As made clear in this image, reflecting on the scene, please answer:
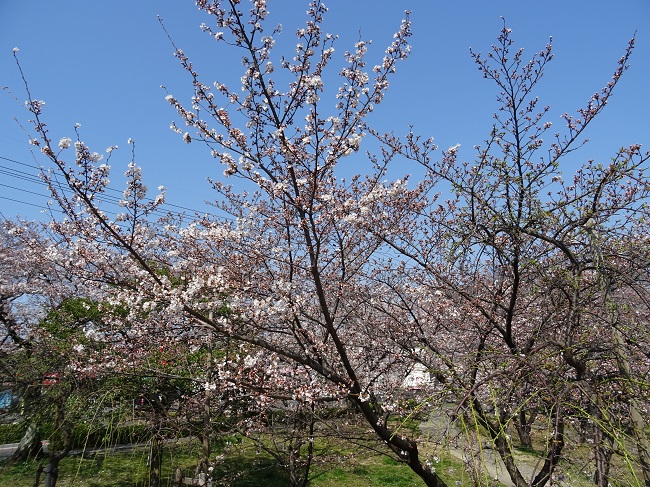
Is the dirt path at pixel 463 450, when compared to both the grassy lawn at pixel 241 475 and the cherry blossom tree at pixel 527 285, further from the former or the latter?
the grassy lawn at pixel 241 475

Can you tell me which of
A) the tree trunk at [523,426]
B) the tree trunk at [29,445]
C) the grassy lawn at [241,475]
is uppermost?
the tree trunk at [523,426]

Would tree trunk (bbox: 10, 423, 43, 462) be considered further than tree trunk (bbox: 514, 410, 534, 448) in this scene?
Yes

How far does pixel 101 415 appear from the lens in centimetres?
395

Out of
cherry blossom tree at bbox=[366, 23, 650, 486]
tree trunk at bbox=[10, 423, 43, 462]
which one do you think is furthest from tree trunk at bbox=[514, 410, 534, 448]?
tree trunk at bbox=[10, 423, 43, 462]

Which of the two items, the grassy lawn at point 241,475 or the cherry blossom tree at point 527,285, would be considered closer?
the cherry blossom tree at point 527,285

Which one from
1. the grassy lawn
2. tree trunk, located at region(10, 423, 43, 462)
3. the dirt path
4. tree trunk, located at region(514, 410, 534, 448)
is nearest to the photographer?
the dirt path

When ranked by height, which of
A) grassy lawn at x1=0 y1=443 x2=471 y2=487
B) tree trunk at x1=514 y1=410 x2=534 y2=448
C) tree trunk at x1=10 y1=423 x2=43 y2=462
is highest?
tree trunk at x1=514 y1=410 x2=534 y2=448

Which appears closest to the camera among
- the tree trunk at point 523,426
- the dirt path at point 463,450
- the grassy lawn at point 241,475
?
the dirt path at point 463,450

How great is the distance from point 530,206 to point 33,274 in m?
13.9

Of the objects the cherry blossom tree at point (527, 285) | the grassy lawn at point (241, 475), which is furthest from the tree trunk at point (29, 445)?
the cherry blossom tree at point (527, 285)

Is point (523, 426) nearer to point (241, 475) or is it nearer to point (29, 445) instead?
point (241, 475)

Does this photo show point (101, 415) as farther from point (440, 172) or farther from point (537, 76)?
point (537, 76)

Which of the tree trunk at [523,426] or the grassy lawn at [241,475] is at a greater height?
the tree trunk at [523,426]

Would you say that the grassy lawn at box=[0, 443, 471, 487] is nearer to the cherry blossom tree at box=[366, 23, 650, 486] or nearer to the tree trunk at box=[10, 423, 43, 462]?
the tree trunk at box=[10, 423, 43, 462]
